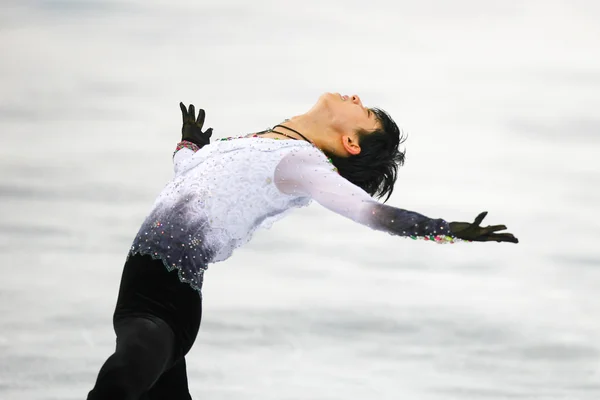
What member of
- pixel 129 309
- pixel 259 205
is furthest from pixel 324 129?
pixel 129 309

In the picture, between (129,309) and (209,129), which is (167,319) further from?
(209,129)

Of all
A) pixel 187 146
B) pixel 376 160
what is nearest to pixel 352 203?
pixel 376 160

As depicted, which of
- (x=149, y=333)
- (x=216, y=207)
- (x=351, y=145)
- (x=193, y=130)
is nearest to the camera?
(x=149, y=333)

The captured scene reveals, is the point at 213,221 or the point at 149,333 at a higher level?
the point at 213,221

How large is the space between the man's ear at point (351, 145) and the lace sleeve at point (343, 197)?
212 mm

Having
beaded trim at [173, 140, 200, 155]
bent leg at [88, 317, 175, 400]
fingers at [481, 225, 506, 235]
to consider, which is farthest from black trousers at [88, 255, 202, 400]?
fingers at [481, 225, 506, 235]

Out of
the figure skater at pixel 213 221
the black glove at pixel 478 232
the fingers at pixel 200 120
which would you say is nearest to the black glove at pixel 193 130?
the fingers at pixel 200 120

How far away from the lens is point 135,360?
277cm

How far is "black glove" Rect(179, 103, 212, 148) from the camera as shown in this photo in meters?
3.72

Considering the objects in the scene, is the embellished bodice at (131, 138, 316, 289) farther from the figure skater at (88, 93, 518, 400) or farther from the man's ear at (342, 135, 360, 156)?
the man's ear at (342, 135, 360, 156)

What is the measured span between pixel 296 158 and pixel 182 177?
38 cm

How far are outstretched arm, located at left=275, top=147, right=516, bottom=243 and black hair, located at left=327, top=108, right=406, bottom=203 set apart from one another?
27 centimetres

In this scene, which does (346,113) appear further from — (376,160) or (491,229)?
(491,229)

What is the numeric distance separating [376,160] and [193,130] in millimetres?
727
